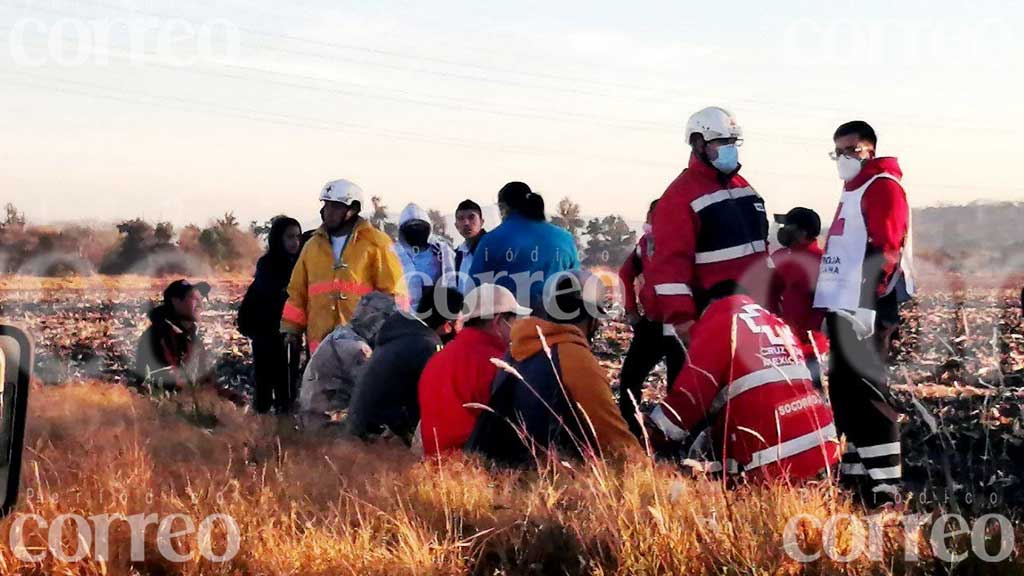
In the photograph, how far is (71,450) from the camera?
672 cm

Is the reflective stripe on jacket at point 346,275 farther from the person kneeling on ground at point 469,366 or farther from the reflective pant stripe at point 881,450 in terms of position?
the reflective pant stripe at point 881,450

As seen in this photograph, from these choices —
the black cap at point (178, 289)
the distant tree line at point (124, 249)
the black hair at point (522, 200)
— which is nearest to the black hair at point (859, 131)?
the black hair at point (522, 200)

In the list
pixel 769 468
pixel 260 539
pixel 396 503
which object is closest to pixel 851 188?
pixel 769 468

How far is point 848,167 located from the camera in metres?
6.79

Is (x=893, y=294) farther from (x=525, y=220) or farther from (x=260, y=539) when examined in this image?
(x=260, y=539)

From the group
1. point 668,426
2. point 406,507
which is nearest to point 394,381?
point 406,507

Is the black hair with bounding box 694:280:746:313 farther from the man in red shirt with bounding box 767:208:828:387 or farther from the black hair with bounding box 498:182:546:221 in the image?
the black hair with bounding box 498:182:546:221

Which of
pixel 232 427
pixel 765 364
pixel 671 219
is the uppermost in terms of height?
pixel 671 219

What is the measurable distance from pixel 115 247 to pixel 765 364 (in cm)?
5158

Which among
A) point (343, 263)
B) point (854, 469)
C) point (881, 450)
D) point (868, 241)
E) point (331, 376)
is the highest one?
point (868, 241)

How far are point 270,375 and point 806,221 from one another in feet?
14.8

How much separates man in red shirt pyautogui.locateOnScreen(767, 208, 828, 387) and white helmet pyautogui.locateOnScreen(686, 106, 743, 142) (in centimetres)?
83

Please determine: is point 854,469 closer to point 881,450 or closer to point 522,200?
point 881,450

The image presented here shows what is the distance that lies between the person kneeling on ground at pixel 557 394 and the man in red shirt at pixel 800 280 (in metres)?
1.53
